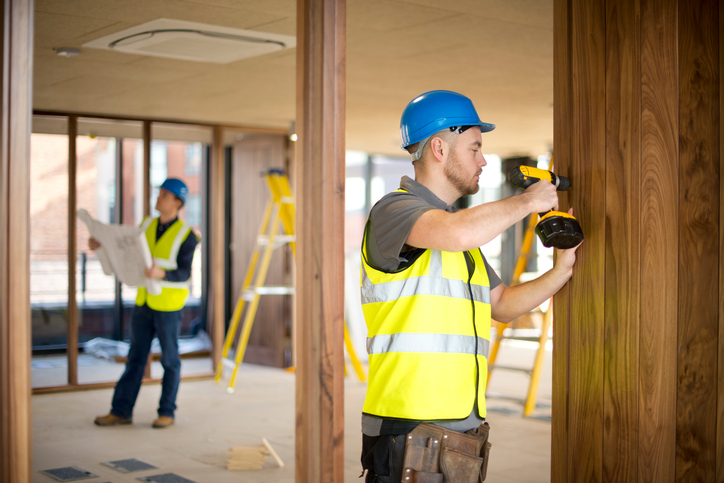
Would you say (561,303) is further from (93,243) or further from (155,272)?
(93,243)

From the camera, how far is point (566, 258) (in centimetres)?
195

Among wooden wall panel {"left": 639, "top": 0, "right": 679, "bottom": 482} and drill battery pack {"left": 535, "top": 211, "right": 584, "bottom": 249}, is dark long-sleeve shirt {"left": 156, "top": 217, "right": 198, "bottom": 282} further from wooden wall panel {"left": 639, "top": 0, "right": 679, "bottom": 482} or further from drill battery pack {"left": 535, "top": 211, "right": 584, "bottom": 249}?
wooden wall panel {"left": 639, "top": 0, "right": 679, "bottom": 482}

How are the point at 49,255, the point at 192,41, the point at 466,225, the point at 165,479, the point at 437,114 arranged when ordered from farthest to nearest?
the point at 49,255 < the point at 192,41 < the point at 165,479 < the point at 437,114 < the point at 466,225

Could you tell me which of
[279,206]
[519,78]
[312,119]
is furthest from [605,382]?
[279,206]

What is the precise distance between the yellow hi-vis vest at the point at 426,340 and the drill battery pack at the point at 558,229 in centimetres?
23

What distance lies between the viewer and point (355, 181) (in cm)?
953

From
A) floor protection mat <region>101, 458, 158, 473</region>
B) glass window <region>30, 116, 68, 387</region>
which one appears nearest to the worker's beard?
floor protection mat <region>101, 458, 158, 473</region>

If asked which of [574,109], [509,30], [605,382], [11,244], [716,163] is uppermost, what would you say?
[509,30]

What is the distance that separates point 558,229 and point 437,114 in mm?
451

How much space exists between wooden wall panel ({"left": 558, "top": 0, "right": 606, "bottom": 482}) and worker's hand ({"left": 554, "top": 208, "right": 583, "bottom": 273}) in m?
0.02

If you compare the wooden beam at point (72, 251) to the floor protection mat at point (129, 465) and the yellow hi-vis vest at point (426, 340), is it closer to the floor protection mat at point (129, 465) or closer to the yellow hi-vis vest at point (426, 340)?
the floor protection mat at point (129, 465)

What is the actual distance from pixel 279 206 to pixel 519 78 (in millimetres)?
2458

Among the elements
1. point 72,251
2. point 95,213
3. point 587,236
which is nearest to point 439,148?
point 587,236

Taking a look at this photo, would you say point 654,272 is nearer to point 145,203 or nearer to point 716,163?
point 716,163
